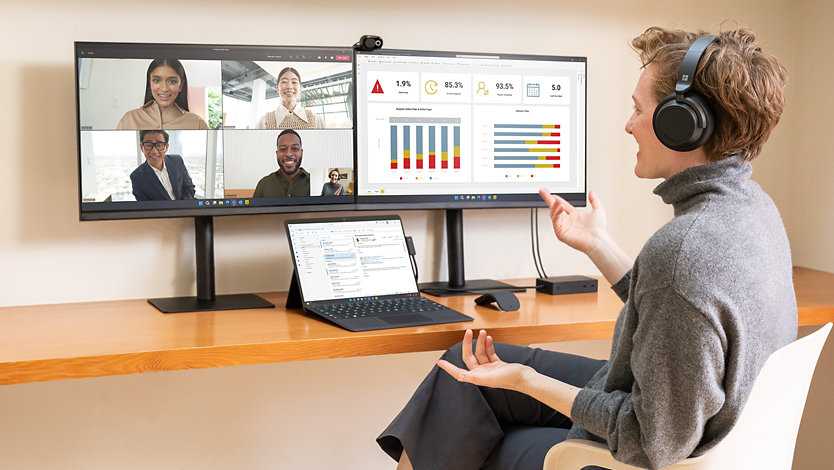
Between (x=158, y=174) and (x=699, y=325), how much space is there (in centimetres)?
135

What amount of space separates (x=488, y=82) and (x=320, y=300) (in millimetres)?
779

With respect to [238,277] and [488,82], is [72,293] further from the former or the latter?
[488,82]

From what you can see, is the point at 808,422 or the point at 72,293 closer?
the point at 72,293

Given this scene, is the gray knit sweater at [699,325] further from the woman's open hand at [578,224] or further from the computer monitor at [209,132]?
the computer monitor at [209,132]

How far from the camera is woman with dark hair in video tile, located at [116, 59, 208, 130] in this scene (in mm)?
1891

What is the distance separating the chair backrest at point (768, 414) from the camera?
3.64ft

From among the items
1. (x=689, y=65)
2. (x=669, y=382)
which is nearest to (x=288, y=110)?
(x=689, y=65)

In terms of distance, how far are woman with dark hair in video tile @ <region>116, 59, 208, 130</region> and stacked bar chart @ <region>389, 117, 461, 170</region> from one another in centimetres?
53

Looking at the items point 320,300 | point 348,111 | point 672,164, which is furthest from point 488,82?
point 672,164

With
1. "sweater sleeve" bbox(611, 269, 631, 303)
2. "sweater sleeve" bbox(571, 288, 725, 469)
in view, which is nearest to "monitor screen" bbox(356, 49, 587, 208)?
"sweater sleeve" bbox(611, 269, 631, 303)

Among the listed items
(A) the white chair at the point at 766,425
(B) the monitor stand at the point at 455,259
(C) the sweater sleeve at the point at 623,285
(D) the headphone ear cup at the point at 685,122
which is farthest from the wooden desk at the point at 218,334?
(D) the headphone ear cup at the point at 685,122

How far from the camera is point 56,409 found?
209 centimetres

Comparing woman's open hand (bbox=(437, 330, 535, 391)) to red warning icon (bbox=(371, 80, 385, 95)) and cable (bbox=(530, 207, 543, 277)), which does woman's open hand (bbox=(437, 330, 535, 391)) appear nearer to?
red warning icon (bbox=(371, 80, 385, 95))

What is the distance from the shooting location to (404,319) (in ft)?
5.78
